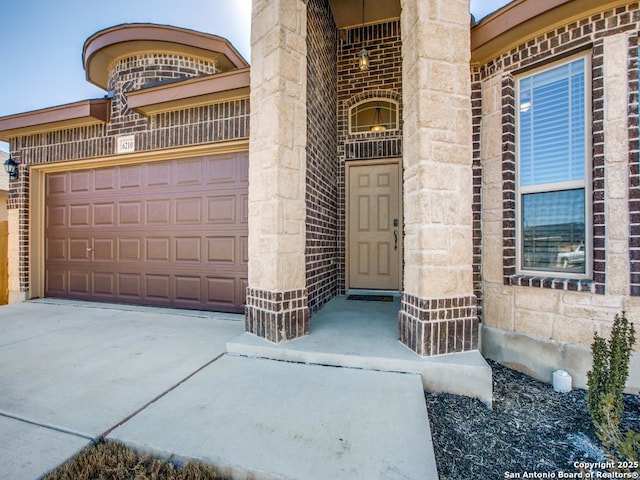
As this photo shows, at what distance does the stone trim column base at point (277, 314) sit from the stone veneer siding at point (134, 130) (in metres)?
2.30

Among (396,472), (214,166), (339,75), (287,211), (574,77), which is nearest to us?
(396,472)

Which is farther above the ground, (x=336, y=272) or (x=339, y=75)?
(x=339, y=75)

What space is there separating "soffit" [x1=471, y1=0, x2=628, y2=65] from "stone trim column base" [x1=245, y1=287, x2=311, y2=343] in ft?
9.56

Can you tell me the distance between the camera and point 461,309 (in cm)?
246

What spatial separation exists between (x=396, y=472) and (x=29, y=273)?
6.59 meters

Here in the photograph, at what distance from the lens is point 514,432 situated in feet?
6.08

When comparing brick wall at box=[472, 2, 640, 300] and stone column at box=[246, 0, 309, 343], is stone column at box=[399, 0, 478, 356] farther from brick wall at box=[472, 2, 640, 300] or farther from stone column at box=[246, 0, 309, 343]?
stone column at box=[246, 0, 309, 343]

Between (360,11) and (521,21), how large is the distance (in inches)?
116

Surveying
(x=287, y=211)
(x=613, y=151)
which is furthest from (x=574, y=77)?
(x=287, y=211)

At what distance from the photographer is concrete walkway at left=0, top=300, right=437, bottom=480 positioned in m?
1.39

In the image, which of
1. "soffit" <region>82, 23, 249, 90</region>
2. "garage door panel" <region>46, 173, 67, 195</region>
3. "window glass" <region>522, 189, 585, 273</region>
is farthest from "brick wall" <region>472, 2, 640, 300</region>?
"garage door panel" <region>46, 173, 67, 195</region>

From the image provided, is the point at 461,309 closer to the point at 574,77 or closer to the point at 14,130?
the point at 574,77

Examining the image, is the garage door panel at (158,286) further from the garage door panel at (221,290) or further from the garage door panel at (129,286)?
the garage door panel at (221,290)

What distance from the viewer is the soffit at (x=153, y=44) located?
15.3 feet
